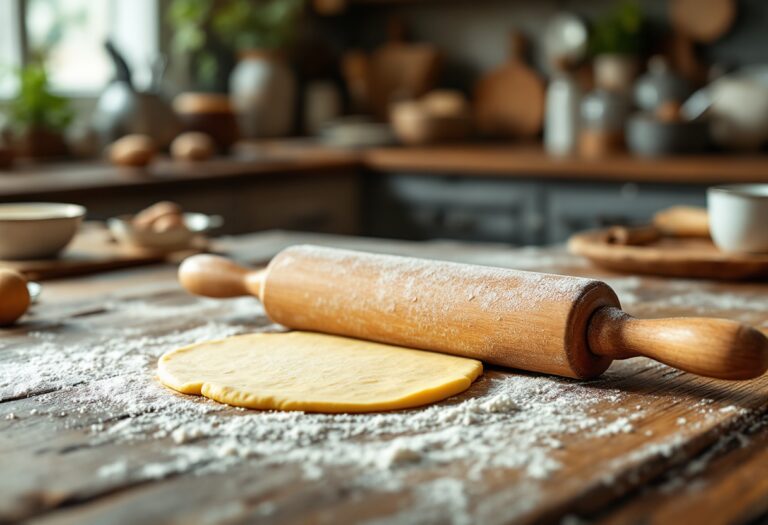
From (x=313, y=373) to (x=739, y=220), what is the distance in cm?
62

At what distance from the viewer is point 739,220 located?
1.15 meters

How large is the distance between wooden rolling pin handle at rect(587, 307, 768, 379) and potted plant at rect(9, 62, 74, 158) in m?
2.17

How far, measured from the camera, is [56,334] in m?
0.92

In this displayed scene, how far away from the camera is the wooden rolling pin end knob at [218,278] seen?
0.96 m

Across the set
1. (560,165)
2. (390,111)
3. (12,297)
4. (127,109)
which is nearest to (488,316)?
(12,297)

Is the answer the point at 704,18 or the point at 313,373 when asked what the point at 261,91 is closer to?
the point at 704,18

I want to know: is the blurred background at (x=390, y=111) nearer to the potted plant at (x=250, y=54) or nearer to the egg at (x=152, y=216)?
the potted plant at (x=250, y=54)

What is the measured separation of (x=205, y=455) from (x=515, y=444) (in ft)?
0.62

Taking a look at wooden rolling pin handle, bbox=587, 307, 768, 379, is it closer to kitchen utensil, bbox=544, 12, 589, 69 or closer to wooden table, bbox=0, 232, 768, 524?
wooden table, bbox=0, 232, 768, 524

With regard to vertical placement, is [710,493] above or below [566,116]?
below

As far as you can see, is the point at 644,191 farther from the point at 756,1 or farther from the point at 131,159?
the point at 131,159

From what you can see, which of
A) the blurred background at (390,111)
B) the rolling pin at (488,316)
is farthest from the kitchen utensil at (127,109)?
the rolling pin at (488,316)

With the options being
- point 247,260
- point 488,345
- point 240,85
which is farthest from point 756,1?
point 488,345

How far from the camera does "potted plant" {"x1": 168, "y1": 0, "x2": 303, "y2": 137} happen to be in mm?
3340
